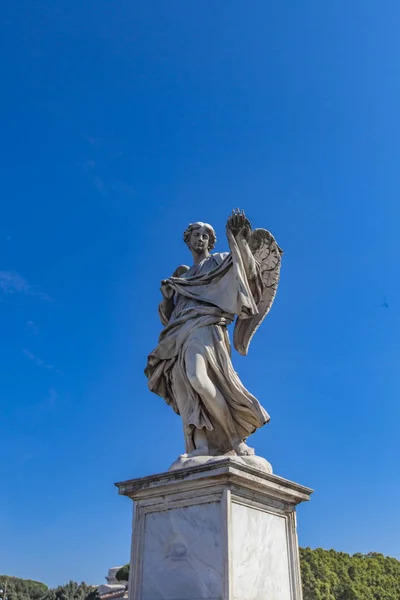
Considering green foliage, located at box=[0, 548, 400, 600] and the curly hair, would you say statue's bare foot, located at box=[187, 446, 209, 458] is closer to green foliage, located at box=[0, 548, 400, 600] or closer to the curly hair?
the curly hair

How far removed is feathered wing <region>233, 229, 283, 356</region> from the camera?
7.34 m

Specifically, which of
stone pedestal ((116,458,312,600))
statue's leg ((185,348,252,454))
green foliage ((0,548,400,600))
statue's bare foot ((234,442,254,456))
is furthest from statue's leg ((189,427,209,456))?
green foliage ((0,548,400,600))

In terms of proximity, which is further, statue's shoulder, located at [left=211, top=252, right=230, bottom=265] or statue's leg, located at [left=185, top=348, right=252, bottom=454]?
statue's shoulder, located at [left=211, top=252, right=230, bottom=265]

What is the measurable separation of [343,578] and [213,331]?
42065 mm

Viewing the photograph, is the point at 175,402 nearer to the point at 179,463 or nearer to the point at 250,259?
the point at 179,463

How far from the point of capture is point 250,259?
7.00m

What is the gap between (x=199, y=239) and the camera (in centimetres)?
764

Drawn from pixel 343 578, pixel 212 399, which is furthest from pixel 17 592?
pixel 212 399

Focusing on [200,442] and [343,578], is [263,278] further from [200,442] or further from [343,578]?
[343,578]

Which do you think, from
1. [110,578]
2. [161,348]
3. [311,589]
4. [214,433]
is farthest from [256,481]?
[110,578]

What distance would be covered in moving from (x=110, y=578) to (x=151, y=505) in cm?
7960

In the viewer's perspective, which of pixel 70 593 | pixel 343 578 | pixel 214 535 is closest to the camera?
pixel 214 535

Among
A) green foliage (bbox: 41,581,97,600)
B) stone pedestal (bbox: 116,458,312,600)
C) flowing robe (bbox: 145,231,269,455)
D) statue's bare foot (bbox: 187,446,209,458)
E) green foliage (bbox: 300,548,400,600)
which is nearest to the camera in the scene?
stone pedestal (bbox: 116,458,312,600)

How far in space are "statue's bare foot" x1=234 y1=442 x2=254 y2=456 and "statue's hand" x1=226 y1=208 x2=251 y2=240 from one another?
7.95 feet
